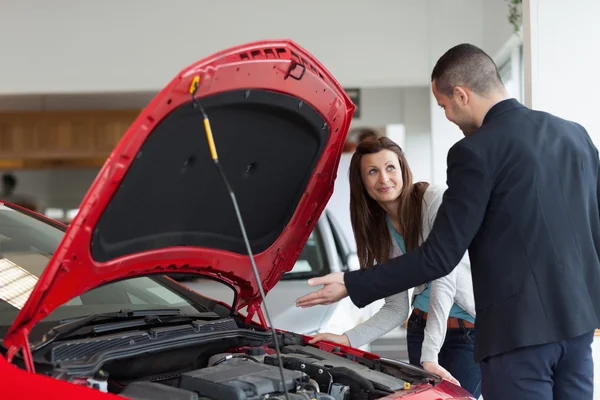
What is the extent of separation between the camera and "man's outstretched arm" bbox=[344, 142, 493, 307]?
2.03 meters

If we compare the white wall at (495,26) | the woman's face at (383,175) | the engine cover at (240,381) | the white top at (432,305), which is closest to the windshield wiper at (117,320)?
the engine cover at (240,381)

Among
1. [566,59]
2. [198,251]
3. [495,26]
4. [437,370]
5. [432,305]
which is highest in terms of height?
[495,26]

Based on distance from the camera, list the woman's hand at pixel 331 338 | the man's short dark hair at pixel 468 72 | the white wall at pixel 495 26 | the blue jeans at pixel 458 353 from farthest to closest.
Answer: the white wall at pixel 495 26 → the blue jeans at pixel 458 353 → the woman's hand at pixel 331 338 → the man's short dark hair at pixel 468 72

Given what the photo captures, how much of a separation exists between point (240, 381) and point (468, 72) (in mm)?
1080

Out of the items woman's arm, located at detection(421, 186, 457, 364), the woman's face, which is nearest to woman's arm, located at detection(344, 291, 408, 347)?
woman's arm, located at detection(421, 186, 457, 364)

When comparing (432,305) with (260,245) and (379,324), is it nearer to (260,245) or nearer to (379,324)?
(379,324)

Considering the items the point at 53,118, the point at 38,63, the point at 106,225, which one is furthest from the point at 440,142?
the point at 106,225

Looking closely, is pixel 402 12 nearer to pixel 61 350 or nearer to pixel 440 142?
pixel 440 142

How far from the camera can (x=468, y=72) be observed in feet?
7.07

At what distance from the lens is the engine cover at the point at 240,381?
1.88 m

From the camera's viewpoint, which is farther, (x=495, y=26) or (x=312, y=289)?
(x=495, y=26)

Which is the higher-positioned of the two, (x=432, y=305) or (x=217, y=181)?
(x=217, y=181)

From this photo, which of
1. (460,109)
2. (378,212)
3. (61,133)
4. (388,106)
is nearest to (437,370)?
(378,212)

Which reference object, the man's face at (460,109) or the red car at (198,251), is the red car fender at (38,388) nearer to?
the red car at (198,251)
